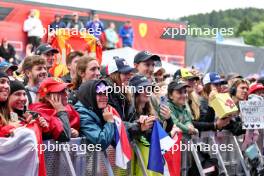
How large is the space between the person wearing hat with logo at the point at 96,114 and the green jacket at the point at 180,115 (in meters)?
1.44

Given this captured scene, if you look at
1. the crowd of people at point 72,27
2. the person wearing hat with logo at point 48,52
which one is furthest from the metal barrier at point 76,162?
the crowd of people at point 72,27

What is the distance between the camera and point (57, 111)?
203 inches

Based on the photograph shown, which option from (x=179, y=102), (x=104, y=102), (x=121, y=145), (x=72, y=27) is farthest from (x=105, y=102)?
(x=72, y=27)

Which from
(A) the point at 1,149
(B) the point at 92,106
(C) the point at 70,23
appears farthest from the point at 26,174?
(C) the point at 70,23

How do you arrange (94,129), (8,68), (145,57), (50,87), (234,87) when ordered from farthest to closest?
1. (234,87)
2. (145,57)
3. (8,68)
4. (94,129)
5. (50,87)

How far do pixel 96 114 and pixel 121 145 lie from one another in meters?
0.40

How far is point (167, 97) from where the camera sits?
23.8 feet

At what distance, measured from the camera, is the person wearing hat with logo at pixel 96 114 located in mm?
5395

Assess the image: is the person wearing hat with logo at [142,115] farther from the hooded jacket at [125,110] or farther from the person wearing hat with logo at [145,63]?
the person wearing hat with logo at [145,63]

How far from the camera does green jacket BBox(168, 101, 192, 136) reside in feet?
22.7

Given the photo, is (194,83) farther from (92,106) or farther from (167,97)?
(92,106)

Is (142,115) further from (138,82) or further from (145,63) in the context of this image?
(145,63)

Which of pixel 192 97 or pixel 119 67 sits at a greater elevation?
pixel 119 67

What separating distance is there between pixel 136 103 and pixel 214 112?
1.74 metres
